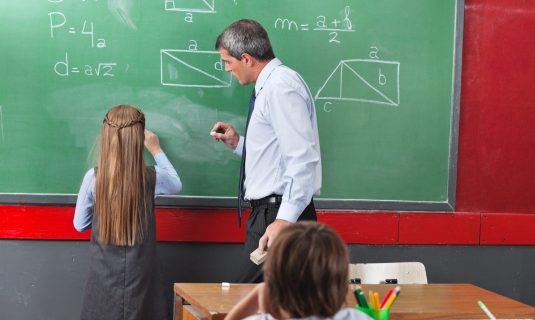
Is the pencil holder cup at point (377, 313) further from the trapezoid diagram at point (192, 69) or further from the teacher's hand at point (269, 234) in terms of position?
the trapezoid diagram at point (192, 69)

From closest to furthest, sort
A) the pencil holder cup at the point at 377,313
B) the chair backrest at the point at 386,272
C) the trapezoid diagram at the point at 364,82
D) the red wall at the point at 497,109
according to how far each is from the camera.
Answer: the pencil holder cup at the point at 377,313, the chair backrest at the point at 386,272, the trapezoid diagram at the point at 364,82, the red wall at the point at 497,109

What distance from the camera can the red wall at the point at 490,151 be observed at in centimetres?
454

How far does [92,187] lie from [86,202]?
3.1 inches

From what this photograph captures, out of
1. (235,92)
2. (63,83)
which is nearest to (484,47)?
(235,92)

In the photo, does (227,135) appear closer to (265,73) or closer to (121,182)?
(265,73)

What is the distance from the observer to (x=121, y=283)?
3.67m

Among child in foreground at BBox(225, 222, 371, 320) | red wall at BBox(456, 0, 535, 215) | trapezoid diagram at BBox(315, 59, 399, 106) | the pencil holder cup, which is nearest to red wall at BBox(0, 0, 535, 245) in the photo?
red wall at BBox(456, 0, 535, 215)

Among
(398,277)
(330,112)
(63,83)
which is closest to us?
(398,277)

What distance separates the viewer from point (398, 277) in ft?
12.1

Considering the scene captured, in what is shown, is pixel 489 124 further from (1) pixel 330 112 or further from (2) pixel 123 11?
(2) pixel 123 11

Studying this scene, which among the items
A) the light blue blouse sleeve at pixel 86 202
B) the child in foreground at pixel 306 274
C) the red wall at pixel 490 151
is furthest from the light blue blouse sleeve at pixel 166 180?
the child in foreground at pixel 306 274

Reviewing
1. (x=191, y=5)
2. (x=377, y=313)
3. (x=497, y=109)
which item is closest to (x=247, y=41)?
(x=191, y=5)

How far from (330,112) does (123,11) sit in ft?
3.89

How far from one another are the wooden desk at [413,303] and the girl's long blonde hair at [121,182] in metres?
0.59
